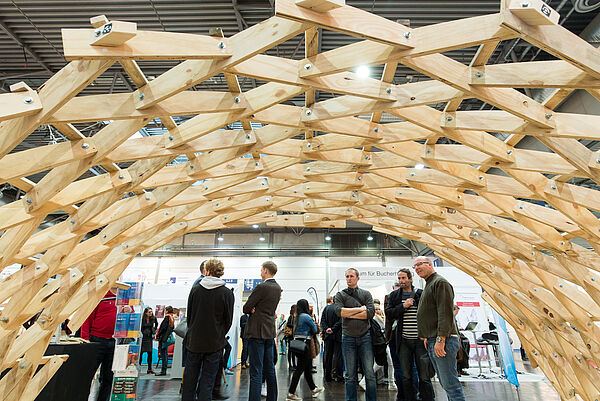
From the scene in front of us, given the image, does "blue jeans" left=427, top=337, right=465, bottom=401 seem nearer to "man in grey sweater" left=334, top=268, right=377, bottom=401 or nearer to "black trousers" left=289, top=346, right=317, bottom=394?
"man in grey sweater" left=334, top=268, right=377, bottom=401

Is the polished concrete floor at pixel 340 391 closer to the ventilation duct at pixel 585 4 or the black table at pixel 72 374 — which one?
the black table at pixel 72 374

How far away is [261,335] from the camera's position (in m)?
4.81

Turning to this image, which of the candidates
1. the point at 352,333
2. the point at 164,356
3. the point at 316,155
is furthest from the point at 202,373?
the point at 164,356

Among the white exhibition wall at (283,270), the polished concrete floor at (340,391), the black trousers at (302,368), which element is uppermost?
the white exhibition wall at (283,270)

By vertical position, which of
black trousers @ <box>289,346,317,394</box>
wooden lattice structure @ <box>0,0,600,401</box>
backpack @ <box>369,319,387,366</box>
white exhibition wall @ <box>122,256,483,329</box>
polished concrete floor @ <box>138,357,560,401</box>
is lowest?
polished concrete floor @ <box>138,357,560,401</box>

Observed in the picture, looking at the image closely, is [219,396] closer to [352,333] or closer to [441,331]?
[352,333]

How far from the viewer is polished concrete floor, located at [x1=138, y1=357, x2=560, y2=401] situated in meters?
6.56

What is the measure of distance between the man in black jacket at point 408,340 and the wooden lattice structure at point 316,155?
1233mm

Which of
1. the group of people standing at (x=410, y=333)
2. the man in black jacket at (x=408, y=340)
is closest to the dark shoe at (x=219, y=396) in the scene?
the group of people standing at (x=410, y=333)

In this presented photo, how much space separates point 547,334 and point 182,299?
353 inches

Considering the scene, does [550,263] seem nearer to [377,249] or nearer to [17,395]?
[17,395]

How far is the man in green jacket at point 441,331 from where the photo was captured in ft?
13.4

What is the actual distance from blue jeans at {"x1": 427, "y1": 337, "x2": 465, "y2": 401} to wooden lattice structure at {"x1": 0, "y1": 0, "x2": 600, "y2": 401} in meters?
1.73

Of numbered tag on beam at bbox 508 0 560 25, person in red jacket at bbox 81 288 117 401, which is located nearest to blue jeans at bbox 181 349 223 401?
person in red jacket at bbox 81 288 117 401
